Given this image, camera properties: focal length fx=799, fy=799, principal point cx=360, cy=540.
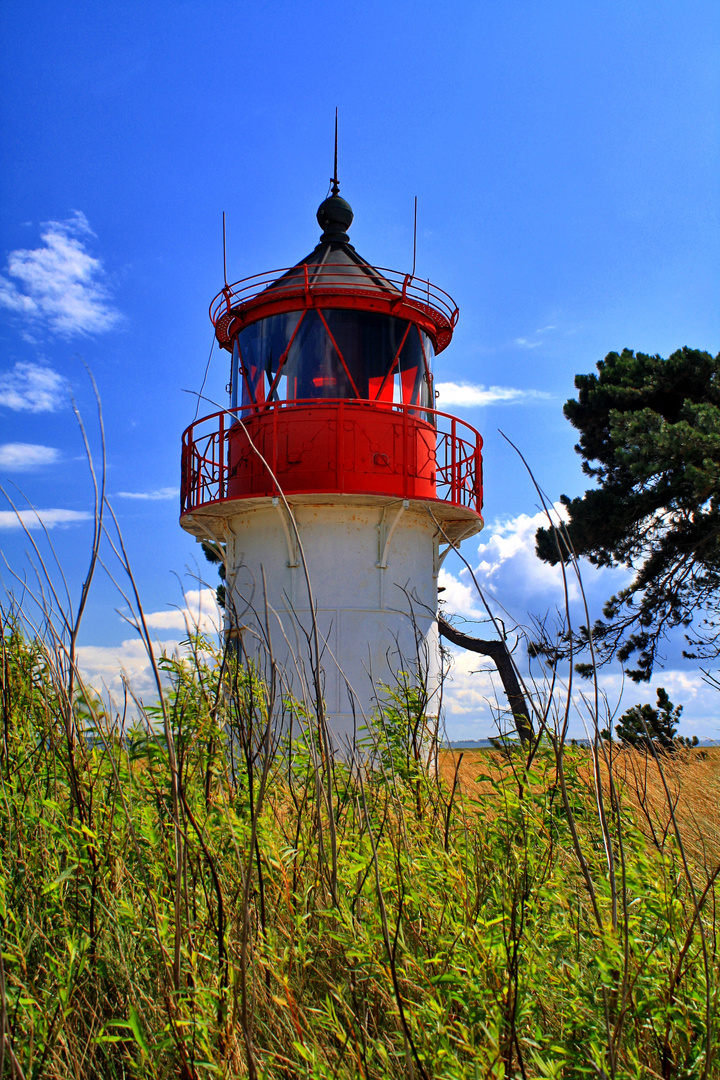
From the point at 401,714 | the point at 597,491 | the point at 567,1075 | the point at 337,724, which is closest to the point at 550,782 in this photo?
the point at 401,714

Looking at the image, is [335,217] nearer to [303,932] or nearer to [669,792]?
[669,792]

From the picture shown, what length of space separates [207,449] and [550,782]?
7707 millimetres

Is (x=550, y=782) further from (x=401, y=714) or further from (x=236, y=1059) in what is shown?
(x=236, y=1059)

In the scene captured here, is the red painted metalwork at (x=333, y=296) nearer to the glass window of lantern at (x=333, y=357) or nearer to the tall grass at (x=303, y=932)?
the glass window of lantern at (x=333, y=357)

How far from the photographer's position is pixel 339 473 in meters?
9.95

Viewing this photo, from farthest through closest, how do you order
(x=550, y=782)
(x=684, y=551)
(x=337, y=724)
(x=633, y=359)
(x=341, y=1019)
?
(x=633, y=359)
(x=684, y=551)
(x=337, y=724)
(x=550, y=782)
(x=341, y=1019)

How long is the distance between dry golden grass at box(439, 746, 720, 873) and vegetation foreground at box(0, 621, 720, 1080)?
477 millimetres

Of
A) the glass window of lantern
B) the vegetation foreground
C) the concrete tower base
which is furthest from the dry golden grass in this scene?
the glass window of lantern

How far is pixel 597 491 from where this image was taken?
15.3 metres

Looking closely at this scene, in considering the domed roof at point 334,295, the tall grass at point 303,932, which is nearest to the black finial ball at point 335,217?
the domed roof at point 334,295

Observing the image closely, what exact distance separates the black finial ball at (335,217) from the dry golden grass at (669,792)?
Answer: 27.8ft

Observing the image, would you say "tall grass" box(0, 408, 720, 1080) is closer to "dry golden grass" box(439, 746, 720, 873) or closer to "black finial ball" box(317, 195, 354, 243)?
"dry golden grass" box(439, 746, 720, 873)

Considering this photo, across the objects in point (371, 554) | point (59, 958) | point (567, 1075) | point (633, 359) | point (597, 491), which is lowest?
point (567, 1075)

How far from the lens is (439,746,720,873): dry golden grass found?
4512mm
